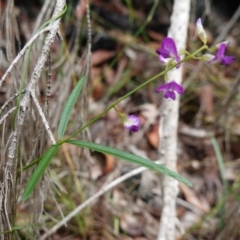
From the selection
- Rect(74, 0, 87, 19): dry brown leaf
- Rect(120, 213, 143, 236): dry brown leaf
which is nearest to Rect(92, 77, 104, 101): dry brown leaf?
Rect(74, 0, 87, 19): dry brown leaf

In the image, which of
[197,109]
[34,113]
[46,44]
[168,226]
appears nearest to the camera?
[46,44]

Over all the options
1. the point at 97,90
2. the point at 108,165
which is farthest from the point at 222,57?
the point at 97,90

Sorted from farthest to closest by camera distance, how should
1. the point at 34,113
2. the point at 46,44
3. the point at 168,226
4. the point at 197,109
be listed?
1. the point at 197,109
2. the point at 168,226
3. the point at 34,113
4. the point at 46,44

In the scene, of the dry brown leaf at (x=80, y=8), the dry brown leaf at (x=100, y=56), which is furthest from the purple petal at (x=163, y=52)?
the dry brown leaf at (x=100, y=56)

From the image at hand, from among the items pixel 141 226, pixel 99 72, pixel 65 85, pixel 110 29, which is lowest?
pixel 141 226

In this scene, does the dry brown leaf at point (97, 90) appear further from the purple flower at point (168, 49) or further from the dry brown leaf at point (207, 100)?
the purple flower at point (168, 49)

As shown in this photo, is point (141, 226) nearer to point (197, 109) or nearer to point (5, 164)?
point (197, 109)

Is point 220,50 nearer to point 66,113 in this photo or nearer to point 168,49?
point 168,49

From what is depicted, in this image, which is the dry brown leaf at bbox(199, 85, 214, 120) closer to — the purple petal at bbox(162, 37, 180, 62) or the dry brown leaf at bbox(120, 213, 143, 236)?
the dry brown leaf at bbox(120, 213, 143, 236)

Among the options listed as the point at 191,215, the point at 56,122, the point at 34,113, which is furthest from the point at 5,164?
the point at 191,215
